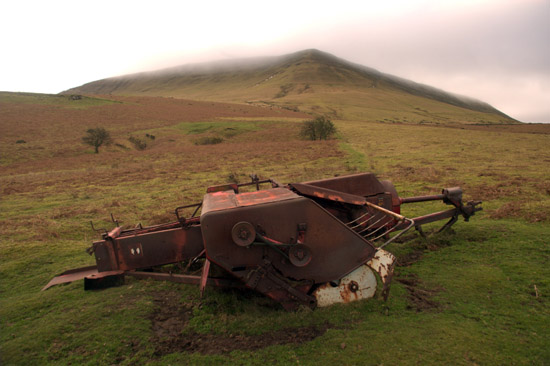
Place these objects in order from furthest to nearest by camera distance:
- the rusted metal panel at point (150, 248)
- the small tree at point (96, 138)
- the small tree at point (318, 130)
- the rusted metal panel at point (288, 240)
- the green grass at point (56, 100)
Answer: the green grass at point (56, 100)
the small tree at point (318, 130)
the small tree at point (96, 138)
the rusted metal panel at point (150, 248)
the rusted metal panel at point (288, 240)

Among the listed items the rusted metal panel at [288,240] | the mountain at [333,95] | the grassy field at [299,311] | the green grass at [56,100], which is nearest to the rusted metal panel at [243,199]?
the rusted metal panel at [288,240]

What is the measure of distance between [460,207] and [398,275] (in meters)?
2.56

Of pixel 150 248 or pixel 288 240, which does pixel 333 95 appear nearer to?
pixel 150 248

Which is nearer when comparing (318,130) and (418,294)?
(418,294)

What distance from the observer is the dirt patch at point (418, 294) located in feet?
15.2

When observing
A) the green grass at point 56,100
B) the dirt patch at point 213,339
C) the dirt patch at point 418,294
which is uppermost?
the green grass at point 56,100

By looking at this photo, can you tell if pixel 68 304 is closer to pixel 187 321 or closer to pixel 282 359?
pixel 187 321

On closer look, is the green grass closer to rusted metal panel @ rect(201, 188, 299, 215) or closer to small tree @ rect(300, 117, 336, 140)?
small tree @ rect(300, 117, 336, 140)

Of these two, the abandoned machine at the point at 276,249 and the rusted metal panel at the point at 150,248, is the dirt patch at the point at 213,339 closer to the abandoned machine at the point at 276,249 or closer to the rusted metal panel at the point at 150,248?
the abandoned machine at the point at 276,249

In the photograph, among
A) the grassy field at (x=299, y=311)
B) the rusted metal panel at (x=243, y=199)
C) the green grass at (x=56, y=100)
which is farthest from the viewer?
the green grass at (x=56, y=100)

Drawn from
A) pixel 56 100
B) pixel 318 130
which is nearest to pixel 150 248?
pixel 318 130

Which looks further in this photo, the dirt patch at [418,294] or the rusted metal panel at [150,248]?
the rusted metal panel at [150,248]

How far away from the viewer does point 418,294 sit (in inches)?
195

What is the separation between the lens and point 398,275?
18.5 ft
